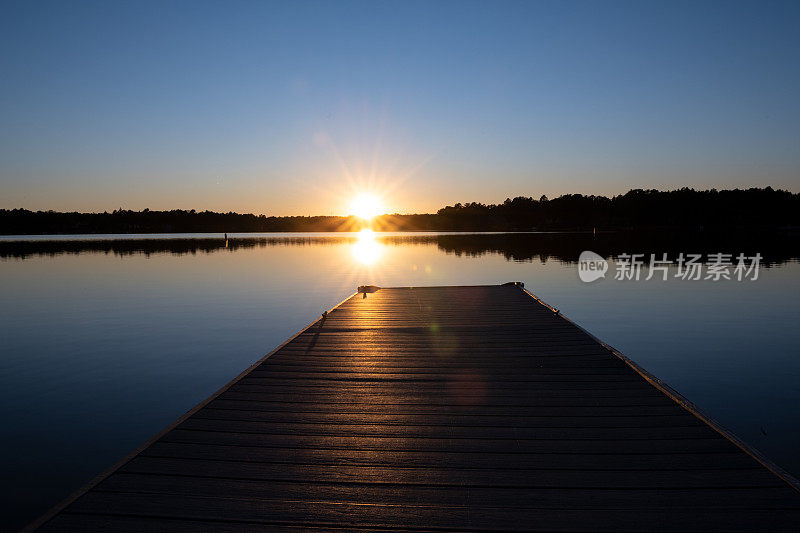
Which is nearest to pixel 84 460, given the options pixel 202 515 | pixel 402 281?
pixel 202 515

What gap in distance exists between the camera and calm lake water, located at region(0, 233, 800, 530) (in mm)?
6219

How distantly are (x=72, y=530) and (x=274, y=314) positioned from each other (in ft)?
44.5

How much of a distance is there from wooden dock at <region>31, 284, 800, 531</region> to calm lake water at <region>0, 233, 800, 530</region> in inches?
96.0

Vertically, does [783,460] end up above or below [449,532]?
below

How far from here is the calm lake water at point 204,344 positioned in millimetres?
6219

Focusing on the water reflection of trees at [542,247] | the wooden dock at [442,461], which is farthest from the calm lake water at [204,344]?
the water reflection of trees at [542,247]

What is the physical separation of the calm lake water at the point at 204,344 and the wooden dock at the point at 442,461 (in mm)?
2440

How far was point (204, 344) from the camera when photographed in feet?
38.9

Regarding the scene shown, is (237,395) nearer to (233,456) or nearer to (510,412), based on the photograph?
(233,456)

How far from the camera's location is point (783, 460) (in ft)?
18.2
